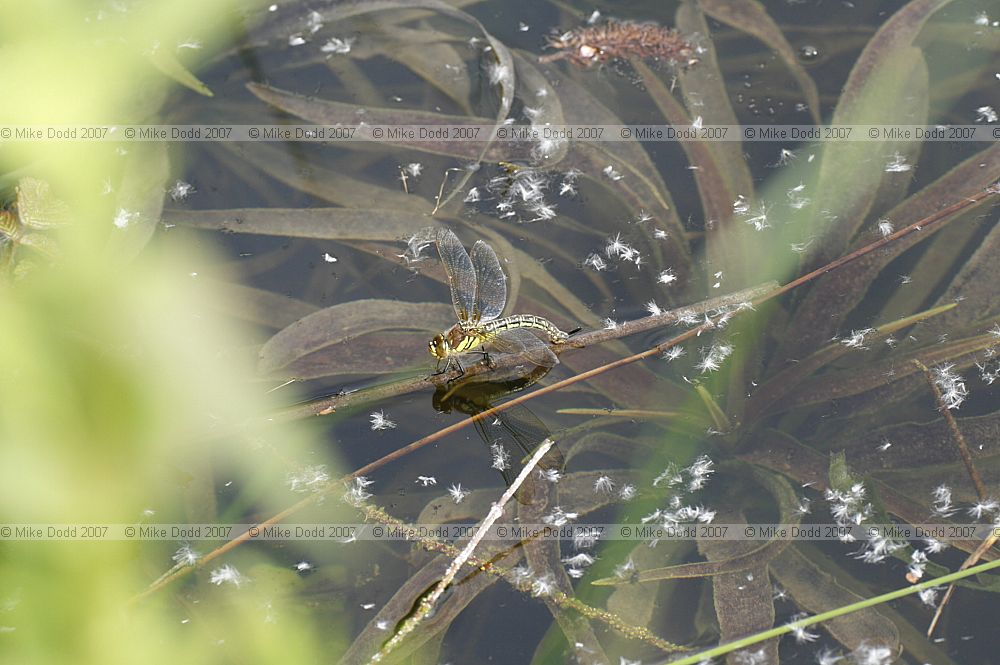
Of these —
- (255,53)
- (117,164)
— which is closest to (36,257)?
(117,164)

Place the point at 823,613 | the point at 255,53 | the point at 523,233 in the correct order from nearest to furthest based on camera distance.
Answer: the point at 823,613, the point at 523,233, the point at 255,53

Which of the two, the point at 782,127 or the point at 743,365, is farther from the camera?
the point at 782,127

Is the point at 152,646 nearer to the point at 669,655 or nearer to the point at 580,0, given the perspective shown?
the point at 669,655

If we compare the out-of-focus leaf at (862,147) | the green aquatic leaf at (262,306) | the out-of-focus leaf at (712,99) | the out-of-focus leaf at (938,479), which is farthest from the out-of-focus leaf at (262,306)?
the out-of-focus leaf at (938,479)

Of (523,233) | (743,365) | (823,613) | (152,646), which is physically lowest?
(152,646)

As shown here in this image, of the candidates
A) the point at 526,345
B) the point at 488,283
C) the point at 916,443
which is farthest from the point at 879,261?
the point at 488,283
